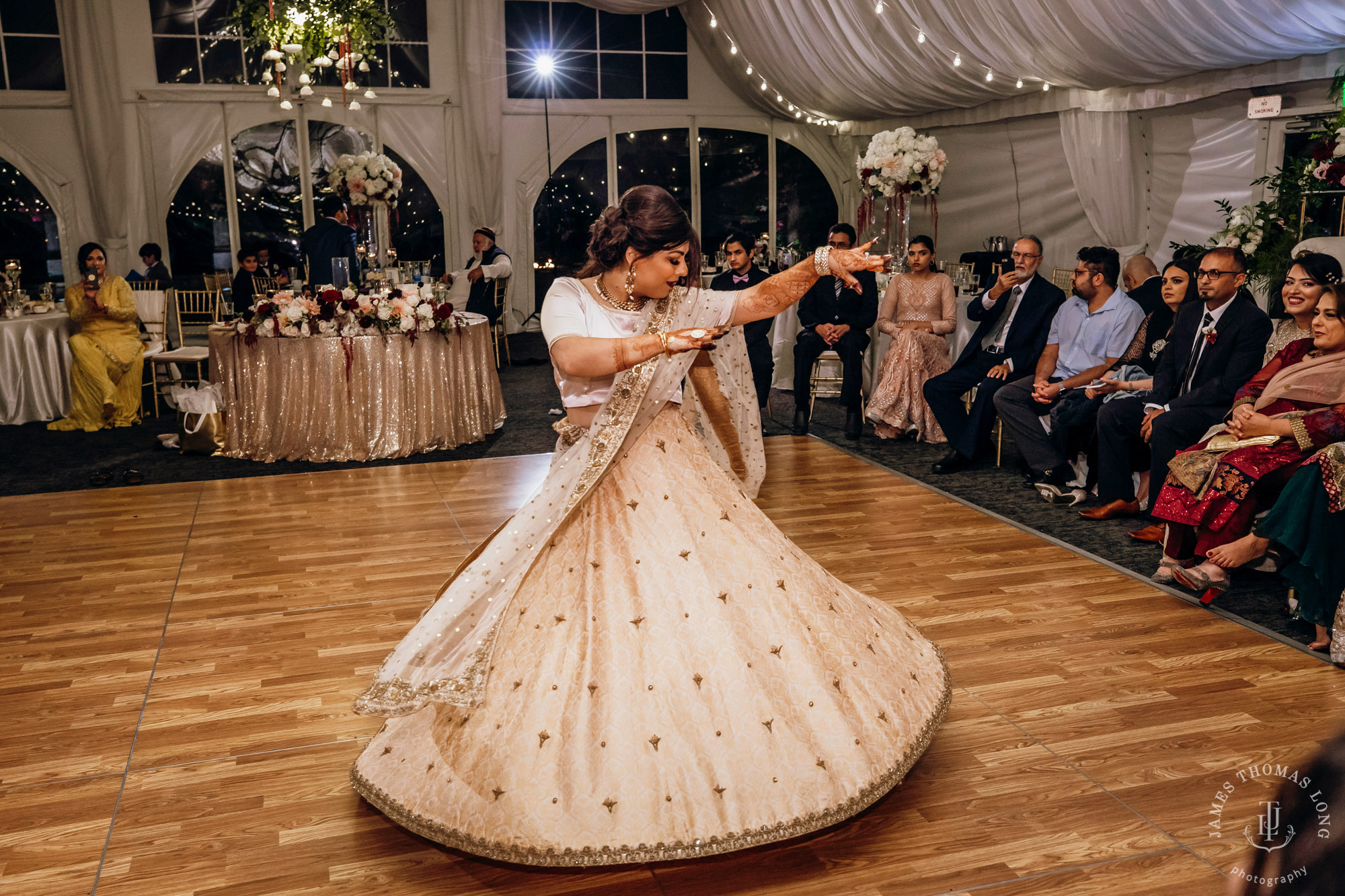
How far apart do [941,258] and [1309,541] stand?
8.36m

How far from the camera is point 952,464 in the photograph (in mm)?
5828

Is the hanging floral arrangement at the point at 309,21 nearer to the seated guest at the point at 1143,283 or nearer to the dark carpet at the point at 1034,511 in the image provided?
the dark carpet at the point at 1034,511

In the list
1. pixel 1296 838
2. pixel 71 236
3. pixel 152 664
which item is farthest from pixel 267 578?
pixel 71 236

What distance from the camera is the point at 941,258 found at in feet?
36.9

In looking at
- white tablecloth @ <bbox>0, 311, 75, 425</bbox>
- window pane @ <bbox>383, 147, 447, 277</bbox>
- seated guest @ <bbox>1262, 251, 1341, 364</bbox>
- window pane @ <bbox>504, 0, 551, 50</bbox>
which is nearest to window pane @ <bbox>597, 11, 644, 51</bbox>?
window pane @ <bbox>504, 0, 551, 50</bbox>

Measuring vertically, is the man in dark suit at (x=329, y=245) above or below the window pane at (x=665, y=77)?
below

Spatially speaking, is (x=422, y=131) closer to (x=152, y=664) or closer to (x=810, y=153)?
(x=810, y=153)

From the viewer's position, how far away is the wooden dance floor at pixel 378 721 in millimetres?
2203

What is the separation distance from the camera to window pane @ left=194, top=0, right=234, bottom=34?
10.9 metres

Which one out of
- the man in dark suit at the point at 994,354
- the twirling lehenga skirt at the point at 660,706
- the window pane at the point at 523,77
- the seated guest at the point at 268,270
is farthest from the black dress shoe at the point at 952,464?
the window pane at the point at 523,77

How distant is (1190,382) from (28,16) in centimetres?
1114

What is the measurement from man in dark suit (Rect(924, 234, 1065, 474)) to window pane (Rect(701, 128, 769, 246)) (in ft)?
22.1

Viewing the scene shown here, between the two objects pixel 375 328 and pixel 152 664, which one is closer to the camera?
pixel 152 664

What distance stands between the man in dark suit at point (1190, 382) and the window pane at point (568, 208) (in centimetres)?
815
